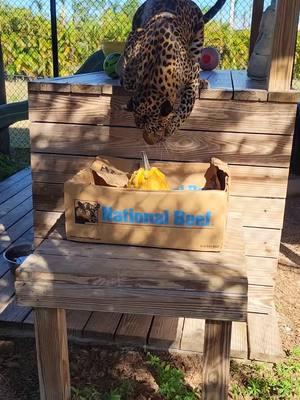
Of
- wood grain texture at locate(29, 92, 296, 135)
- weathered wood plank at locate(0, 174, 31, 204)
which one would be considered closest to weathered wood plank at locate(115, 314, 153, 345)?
wood grain texture at locate(29, 92, 296, 135)

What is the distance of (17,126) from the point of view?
803 cm

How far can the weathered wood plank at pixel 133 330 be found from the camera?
2408 mm

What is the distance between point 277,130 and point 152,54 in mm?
693

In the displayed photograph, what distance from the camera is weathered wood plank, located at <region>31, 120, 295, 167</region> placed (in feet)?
7.55

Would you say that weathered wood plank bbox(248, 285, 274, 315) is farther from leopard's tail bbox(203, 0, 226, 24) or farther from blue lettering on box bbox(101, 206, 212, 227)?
leopard's tail bbox(203, 0, 226, 24)

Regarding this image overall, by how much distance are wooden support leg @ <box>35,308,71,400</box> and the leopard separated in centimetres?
89

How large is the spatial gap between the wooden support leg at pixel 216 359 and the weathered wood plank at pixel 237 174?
858mm

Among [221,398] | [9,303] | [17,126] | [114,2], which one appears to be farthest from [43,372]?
[17,126]

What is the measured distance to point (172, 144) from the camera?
234 centimetres

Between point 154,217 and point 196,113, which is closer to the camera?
point 154,217

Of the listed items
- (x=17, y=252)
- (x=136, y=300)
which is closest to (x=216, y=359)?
(x=136, y=300)

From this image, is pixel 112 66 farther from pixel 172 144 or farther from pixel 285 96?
pixel 285 96

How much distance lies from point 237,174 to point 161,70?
2.19 ft

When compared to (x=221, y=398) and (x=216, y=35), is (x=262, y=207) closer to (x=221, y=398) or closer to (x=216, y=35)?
(x=221, y=398)
